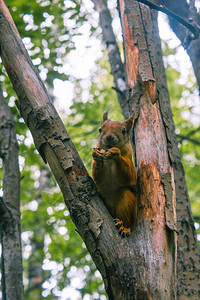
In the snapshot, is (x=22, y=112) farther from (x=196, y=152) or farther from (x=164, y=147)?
(x=196, y=152)

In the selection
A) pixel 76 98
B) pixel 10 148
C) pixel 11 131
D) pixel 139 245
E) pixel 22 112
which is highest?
pixel 76 98

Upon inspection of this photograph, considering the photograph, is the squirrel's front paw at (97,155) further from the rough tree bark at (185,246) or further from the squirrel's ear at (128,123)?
the rough tree bark at (185,246)

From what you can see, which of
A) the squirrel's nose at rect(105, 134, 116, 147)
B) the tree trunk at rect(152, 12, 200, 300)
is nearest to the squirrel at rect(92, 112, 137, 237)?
the squirrel's nose at rect(105, 134, 116, 147)

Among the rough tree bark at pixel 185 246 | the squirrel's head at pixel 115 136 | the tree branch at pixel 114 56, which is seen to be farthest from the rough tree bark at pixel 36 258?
the rough tree bark at pixel 185 246

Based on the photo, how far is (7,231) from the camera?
3.11 m

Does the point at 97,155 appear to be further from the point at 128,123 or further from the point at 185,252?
the point at 185,252

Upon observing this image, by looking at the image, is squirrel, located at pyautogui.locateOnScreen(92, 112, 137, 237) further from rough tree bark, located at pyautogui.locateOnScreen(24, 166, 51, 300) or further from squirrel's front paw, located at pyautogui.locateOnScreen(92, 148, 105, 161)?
rough tree bark, located at pyautogui.locateOnScreen(24, 166, 51, 300)

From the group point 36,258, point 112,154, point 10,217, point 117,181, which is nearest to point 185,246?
point 117,181

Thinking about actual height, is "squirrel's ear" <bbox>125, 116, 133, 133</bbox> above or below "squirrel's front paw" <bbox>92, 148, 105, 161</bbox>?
A: above

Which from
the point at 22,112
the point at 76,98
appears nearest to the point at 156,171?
the point at 22,112

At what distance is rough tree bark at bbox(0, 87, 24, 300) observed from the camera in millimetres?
2963

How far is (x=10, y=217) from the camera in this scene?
3.12 m

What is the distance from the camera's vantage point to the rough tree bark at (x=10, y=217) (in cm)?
296

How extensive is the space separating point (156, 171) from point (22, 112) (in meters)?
1.04
